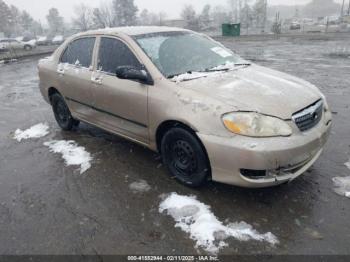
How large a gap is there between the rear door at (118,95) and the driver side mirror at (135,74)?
85 mm

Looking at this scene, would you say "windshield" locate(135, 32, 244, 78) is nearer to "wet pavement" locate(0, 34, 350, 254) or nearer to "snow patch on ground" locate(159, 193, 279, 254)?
"wet pavement" locate(0, 34, 350, 254)

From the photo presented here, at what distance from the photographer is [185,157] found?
3.58 metres

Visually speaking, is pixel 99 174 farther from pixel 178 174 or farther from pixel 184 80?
pixel 184 80

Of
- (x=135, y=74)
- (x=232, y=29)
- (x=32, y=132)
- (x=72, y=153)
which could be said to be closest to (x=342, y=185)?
(x=135, y=74)

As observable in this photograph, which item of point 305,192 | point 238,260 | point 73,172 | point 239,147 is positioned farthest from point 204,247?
point 73,172

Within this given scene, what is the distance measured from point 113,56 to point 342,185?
3.19 metres

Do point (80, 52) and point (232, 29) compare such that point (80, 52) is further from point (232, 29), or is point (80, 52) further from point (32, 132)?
point (232, 29)

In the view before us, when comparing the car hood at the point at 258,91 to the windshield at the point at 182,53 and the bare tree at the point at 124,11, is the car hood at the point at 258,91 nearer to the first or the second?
the windshield at the point at 182,53

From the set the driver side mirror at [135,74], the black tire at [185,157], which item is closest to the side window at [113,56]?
the driver side mirror at [135,74]

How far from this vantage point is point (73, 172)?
4.26 metres

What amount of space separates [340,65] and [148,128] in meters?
10.2

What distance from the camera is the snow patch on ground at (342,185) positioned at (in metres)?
3.43

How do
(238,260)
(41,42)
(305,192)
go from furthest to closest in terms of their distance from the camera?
1. (41,42)
2. (305,192)
3. (238,260)


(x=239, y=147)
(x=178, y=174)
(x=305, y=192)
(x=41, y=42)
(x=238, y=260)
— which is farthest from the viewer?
(x=41, y=42)
